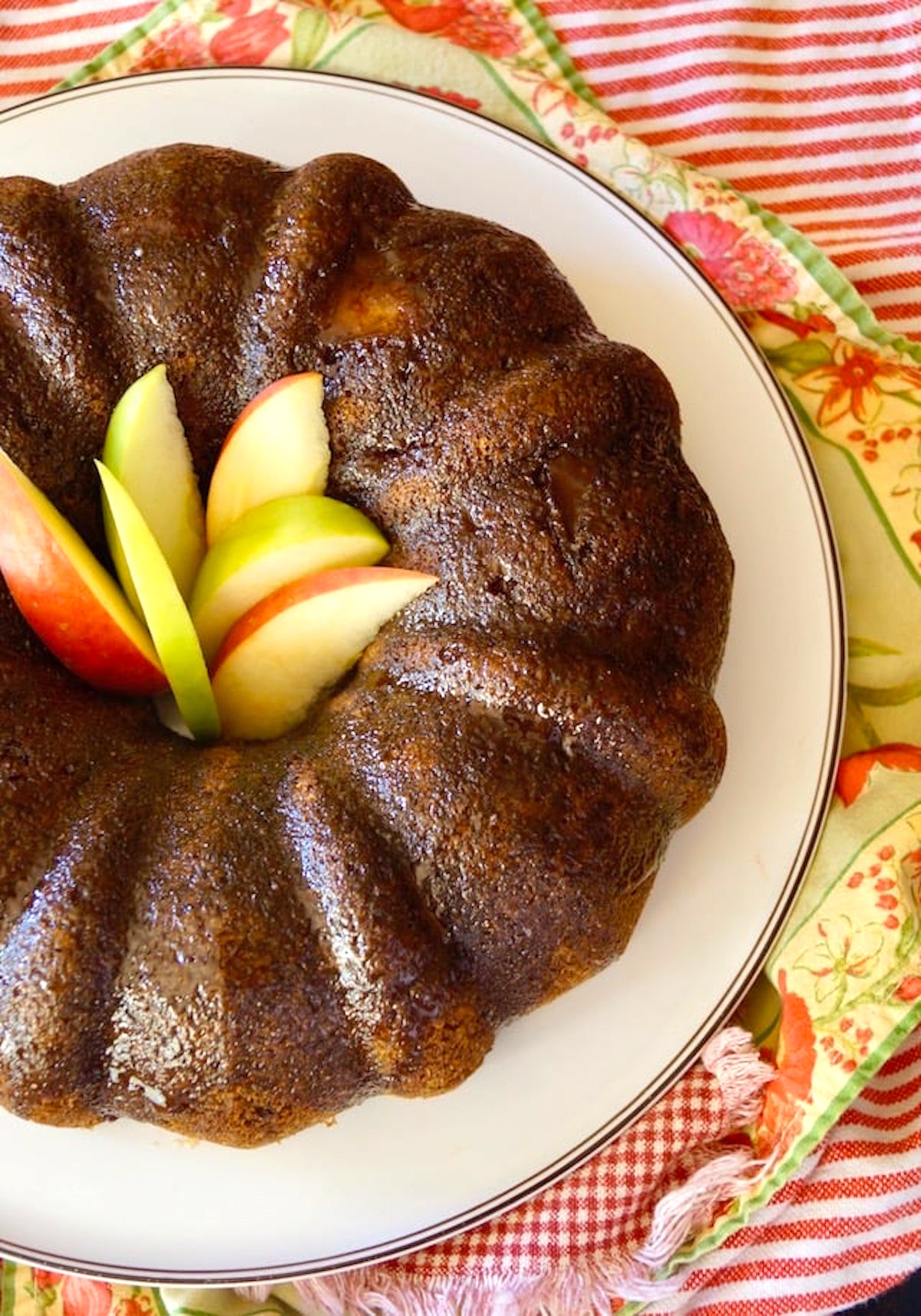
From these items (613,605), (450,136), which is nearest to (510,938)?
(613,605)

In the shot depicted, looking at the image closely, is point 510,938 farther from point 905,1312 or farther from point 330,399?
point 905,1312

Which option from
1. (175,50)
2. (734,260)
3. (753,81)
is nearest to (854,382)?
(734,260)

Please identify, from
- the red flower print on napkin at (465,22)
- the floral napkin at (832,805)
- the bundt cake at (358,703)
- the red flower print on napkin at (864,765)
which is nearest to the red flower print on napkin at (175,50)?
the floral napkin at (832,805)

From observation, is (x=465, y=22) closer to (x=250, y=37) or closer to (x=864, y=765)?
(x=250, y=37)

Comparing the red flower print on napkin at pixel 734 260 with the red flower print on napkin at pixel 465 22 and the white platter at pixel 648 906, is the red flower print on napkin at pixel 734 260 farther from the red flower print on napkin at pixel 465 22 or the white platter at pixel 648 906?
the red flower print on napkin at pixel 465 22

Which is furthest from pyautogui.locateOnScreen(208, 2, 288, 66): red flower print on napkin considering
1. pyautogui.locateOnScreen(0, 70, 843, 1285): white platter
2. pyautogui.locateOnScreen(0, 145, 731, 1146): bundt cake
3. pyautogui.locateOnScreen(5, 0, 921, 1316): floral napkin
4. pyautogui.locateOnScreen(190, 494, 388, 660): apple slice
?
pyautogui.locateOnScreen(190, 494, 388, 660): apple slice

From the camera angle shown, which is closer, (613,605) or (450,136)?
(613,605)
